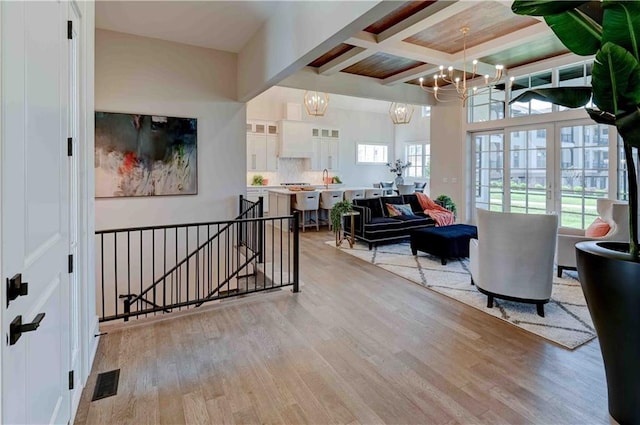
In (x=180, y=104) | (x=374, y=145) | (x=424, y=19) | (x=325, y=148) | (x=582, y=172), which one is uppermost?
(x=424, y=19)

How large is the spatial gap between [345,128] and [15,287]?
11412 mm

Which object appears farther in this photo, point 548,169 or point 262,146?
point 262,146

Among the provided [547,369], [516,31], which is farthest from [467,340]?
[516,31]

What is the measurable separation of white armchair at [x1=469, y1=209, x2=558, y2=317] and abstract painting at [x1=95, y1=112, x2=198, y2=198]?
14.2ft

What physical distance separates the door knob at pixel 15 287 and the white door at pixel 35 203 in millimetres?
20

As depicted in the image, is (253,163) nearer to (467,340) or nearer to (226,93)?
(226,93)

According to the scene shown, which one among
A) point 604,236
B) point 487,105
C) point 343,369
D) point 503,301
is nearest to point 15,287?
point 343,369

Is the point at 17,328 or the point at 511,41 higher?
the point at 511,41

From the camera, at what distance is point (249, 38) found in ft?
16.6

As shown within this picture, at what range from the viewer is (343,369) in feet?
7.96

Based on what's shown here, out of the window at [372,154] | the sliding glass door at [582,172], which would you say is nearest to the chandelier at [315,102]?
the window at [372,154]

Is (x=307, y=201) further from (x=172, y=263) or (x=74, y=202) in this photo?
(x=74, y=202)

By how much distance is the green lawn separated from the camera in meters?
5.73

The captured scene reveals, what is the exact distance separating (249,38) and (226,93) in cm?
103
